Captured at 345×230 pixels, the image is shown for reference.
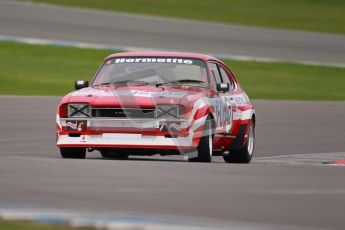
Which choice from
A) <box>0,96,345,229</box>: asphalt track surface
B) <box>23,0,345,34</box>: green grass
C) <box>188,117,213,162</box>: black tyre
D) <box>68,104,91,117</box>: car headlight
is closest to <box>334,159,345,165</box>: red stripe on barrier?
<box>188,117,213,162</box>: black tyre

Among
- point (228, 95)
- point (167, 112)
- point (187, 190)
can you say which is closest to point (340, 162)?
point (228, 95)

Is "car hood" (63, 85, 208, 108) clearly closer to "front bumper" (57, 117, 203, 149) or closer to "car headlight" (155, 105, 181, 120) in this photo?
"car headlight" (155, 105, 181, 120)

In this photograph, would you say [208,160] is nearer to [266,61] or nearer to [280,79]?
[280,79]

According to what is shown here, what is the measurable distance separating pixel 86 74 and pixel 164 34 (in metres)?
7.58

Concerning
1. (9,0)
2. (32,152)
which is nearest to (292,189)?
(32,152)

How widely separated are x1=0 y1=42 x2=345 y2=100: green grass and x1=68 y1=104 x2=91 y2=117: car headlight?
11550 mm

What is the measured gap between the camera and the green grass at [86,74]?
26.7 meters

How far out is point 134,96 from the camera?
1291 centimetres

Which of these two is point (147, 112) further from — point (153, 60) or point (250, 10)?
point (250, 10)

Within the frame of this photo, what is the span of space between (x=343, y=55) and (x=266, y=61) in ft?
12.1

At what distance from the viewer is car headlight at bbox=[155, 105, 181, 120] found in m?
12.7

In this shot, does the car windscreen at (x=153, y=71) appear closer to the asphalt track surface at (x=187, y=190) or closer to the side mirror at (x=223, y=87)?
the side mirror at (x=223, y=87)

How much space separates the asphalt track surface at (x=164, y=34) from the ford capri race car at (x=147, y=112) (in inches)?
747

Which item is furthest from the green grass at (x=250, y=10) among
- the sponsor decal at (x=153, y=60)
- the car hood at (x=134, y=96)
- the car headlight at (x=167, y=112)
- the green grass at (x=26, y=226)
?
the green grass at (x=26, y=226)
